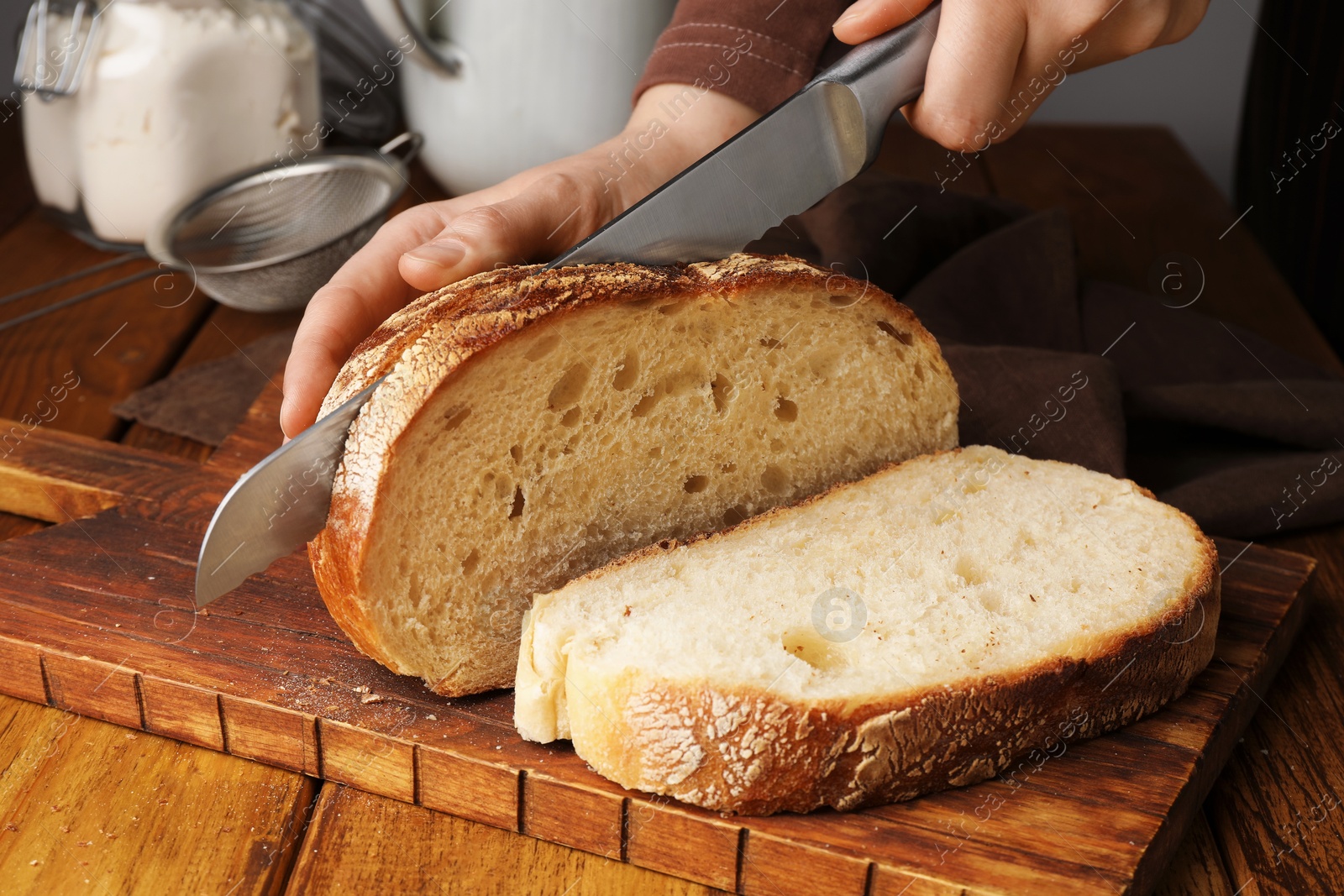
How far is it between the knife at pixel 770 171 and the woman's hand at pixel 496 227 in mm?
236

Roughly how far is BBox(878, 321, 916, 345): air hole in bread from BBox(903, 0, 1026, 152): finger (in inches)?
12.2

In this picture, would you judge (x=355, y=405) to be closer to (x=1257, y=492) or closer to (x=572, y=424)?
(x=572, y=424)

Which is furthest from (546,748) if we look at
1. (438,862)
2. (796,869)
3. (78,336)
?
(78,336)

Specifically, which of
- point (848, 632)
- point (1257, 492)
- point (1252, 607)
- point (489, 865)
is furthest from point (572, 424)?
point (1257, 492)

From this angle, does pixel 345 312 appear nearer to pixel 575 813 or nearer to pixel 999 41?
pixel 575 813

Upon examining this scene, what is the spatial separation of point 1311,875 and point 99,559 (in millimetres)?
1732

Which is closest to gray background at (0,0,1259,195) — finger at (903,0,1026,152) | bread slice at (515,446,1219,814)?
finger at (903,0,1026,152)

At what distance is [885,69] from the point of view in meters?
1.77

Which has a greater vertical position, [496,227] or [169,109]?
[496,227]

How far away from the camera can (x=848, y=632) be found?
5.06 ft

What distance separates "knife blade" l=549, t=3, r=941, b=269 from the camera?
169 cm

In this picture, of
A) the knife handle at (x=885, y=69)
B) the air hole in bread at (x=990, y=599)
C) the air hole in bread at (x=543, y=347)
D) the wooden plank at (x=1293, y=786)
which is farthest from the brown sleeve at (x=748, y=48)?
the wooden plank at (x=1293, y=786)

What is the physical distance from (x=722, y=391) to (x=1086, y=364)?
855 mm

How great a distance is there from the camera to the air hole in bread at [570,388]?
165 centimetres
